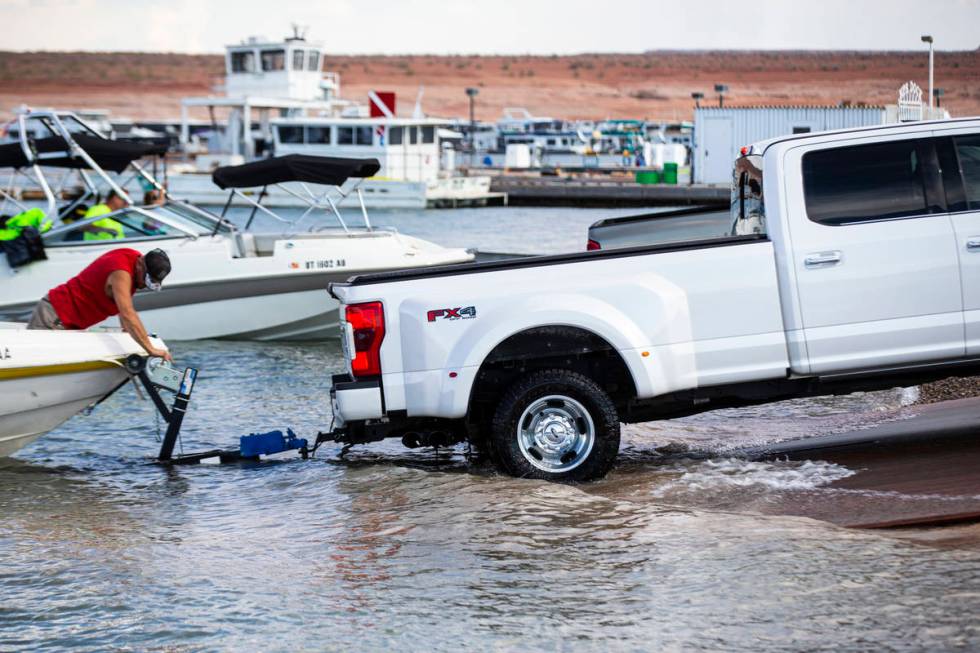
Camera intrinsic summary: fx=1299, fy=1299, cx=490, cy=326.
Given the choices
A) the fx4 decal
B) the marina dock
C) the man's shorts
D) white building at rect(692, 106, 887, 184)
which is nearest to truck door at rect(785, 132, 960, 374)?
the fx4 decal

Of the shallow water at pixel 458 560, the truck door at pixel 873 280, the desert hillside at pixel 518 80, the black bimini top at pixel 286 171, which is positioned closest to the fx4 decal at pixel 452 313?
the shallow water at pixel 458 560

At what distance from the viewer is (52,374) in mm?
8922

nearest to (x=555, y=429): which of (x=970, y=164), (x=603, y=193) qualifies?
(x=970, y=164)

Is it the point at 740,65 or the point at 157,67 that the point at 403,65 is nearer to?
the point at 157,67

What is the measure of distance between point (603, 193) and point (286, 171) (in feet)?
115

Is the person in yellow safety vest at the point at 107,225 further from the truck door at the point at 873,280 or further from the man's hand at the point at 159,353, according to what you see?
the truck door at the point at 873,280

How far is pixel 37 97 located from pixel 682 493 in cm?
15527

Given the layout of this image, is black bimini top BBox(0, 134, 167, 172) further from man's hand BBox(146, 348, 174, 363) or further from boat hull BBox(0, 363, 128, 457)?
man's hand BBox(146, 348, 174, 363)

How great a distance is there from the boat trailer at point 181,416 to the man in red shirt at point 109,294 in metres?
0.15

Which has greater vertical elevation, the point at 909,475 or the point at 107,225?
the point at 107,225

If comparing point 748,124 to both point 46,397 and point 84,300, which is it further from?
point 46,397

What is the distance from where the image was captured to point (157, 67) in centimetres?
18600

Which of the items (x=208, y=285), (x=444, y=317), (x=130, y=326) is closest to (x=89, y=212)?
(x=208, y=285)

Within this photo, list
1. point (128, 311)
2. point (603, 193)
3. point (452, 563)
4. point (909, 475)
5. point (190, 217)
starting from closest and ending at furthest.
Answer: point (452, 563)
point (909, 475)
point (128, 311)
point (190, 217)
point (603, 193)
